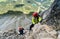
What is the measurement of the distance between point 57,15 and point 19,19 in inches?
225

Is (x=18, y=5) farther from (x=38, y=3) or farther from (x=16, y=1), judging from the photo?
(x=38, y=3)

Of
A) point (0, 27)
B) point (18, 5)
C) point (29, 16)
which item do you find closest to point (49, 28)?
point (0, 27)

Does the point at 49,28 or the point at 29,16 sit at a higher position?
the point at 49,28

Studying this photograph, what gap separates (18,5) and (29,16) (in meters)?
2.23

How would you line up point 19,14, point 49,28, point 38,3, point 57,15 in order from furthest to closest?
point 38,3 < point 19,14 < point 57,15 < point 49,28

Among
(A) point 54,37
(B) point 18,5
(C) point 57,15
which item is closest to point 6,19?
(B) point 18,5

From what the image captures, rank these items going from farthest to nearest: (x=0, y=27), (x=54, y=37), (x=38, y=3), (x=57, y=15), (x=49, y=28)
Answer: (x=38, y=3) < (x=0, y=27) < (x=57, y=15) < (x=49, y=28) < (x=54, y=37)

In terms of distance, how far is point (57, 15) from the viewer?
7949mm

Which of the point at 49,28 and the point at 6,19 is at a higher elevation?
the point at 49,28

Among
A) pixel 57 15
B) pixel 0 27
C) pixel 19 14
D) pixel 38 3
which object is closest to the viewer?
pixel 57 15

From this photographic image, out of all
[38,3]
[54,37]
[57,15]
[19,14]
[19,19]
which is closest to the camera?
[54,37]

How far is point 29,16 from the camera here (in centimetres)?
1380

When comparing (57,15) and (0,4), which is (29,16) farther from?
(57,15)

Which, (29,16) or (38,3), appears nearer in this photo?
(29,16)
